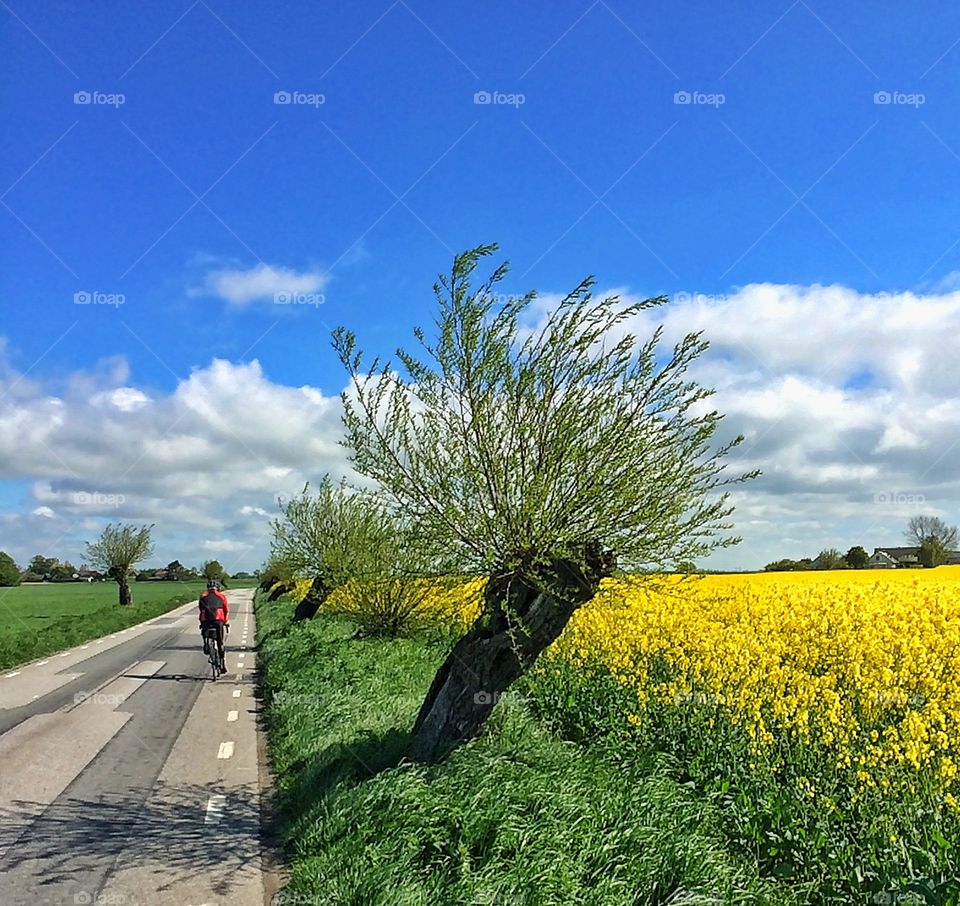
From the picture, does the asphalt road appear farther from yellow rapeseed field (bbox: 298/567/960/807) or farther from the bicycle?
yellow rapeseed field (bbox: 298/567/960/807)

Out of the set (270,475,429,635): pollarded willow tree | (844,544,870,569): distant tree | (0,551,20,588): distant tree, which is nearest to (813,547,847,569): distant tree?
(844,544,870,569): distant tree

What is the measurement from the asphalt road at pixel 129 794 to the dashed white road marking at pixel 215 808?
0.01 m

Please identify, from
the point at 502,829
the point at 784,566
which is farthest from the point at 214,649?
the point at 784,566

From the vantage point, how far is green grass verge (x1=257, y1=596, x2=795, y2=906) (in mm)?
5430

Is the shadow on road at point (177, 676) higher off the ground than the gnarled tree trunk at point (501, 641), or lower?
lower

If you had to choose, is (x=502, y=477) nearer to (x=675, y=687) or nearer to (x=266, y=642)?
(x=675, y=687)

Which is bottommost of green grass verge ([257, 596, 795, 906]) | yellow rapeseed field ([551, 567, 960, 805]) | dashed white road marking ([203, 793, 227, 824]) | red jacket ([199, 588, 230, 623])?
dashed white road marking ([203, 793, 227, 824])

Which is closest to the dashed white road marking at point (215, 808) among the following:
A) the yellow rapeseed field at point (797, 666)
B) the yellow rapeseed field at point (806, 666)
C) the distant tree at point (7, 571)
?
the yellow rapeseed field at point (797, 666)

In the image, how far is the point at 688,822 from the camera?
6.62 meters

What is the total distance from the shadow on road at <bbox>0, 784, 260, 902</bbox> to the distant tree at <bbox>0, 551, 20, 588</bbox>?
297ft

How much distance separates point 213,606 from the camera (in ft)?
60.0

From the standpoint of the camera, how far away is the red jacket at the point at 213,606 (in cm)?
1820

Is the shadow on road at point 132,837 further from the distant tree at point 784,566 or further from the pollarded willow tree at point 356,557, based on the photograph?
the distant tree at point 784,566

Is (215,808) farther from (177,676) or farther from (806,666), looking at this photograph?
(177,676)
